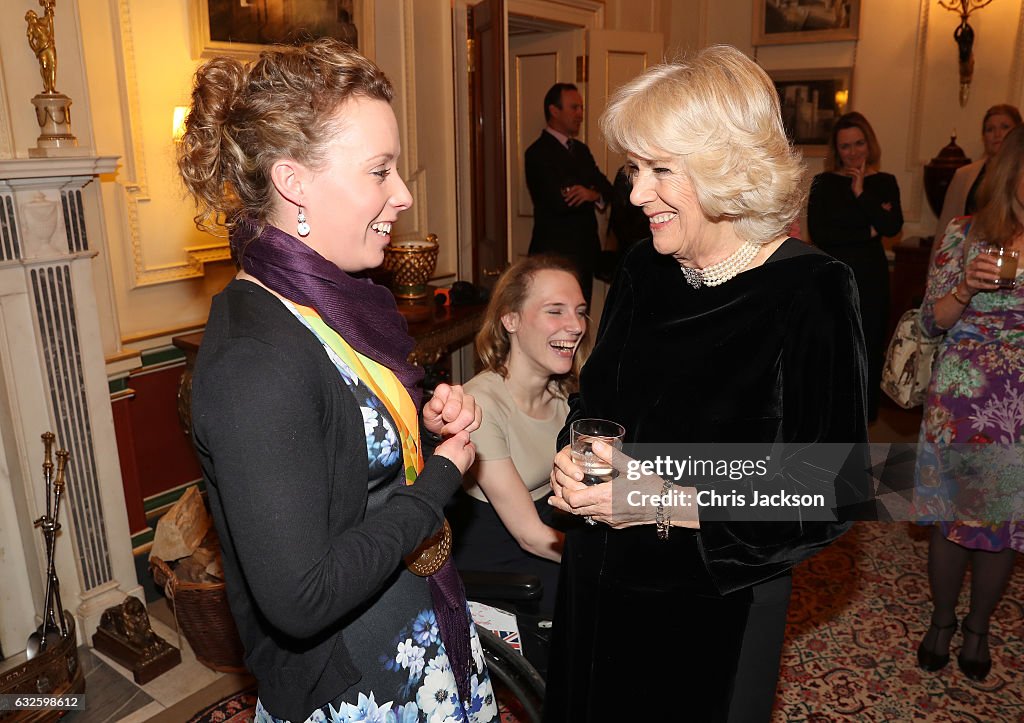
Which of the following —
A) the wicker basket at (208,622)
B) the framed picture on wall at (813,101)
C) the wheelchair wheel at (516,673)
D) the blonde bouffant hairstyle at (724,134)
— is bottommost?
the wicker basket at (208,622)

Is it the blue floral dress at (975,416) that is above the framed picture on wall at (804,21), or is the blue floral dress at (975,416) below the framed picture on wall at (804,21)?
below

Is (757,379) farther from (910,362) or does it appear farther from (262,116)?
(910,362)

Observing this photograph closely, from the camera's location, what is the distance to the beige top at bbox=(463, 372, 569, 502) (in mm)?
2314

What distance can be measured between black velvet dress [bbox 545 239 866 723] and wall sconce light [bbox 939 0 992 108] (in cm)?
546

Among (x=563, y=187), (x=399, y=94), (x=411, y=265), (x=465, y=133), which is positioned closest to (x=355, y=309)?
(x=411, y=265)

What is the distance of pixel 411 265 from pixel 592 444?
2.54 meters

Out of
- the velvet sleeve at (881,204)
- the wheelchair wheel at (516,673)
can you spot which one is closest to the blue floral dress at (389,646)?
the wheelchair wheel at (516,673)

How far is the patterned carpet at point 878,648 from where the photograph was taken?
276 cm

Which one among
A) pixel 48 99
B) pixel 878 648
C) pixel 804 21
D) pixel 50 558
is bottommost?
pixel 878 648

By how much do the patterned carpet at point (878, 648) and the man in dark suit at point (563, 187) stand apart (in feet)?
8.76

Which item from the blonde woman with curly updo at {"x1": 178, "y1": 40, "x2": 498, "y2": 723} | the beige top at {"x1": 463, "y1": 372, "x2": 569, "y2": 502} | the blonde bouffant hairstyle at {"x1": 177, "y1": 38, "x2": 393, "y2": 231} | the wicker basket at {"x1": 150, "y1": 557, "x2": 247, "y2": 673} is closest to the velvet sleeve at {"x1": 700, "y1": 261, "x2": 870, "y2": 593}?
the blonde woman with curly updo at {"x1": 178, "y1": 40, "x2": 498, "y2": 723}

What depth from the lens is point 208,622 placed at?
291 cm

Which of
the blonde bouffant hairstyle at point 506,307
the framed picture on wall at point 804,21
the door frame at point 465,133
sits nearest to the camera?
the blonde bouffant hairstyle at point 506,307

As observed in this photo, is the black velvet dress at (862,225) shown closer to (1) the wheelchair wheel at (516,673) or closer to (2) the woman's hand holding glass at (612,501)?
(1) the wheelchair wheel at (516,673)
